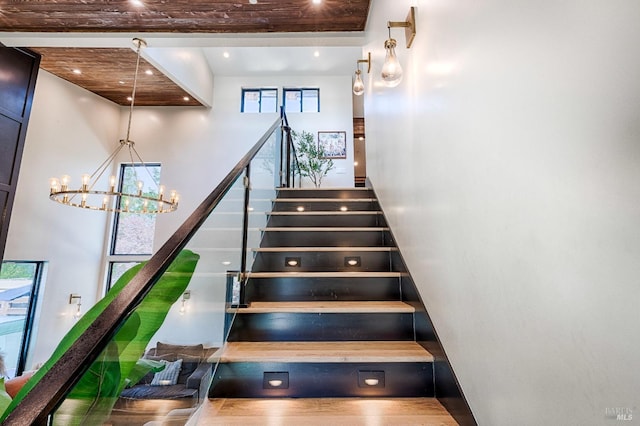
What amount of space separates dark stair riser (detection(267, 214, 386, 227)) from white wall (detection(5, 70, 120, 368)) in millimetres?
4927

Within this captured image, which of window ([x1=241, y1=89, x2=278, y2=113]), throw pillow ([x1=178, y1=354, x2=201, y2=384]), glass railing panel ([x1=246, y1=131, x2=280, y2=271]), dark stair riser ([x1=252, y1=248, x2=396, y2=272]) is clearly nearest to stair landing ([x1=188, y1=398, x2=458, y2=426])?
throw pillow ([x1=178, y1=354, x2=201, y2=384])

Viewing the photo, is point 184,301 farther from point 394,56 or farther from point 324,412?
point 394,56

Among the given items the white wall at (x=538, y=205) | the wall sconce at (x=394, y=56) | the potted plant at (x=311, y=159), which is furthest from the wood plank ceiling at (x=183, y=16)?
the potted plant at (x=311, y=159)

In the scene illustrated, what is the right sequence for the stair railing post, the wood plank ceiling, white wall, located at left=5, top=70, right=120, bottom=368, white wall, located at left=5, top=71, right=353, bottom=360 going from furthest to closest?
white wall, located at left=5, top=71, right=353, bottom=360
white wall, located at left=5, top=70, right=120, bottom=368
the wood plank ceiling
the stair railing post

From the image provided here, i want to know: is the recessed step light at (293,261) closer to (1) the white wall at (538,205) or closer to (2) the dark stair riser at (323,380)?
(2) the dark stair riser at (323,380)

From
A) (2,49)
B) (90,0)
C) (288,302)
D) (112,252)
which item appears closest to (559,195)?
(288,302)

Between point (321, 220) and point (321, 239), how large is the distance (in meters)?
0.36

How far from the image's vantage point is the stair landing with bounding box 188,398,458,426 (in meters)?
1.24

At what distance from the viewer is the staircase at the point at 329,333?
147 centimetres

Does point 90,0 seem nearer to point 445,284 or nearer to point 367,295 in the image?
point 367,295

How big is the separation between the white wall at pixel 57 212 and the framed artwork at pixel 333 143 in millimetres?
5126

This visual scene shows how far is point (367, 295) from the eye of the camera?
2098 mm

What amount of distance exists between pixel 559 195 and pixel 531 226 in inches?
4.8

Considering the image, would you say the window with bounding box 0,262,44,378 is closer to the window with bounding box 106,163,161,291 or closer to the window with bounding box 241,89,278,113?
the window with bounding box 106,163,161,291
